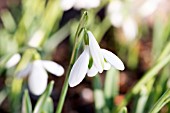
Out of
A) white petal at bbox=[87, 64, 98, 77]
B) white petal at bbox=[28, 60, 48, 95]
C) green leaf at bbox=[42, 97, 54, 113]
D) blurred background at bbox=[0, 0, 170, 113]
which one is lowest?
blurred background at bbox=[0, 0, 170, 113]

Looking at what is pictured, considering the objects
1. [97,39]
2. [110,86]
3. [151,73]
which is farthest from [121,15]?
[151,73]

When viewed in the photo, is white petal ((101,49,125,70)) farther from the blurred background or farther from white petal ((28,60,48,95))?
the blurred background

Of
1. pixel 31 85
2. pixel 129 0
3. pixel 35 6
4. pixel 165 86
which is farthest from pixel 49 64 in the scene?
pixel 35 6

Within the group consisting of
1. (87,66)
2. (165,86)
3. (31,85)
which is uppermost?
(87,66)

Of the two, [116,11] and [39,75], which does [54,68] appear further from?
[116,11]

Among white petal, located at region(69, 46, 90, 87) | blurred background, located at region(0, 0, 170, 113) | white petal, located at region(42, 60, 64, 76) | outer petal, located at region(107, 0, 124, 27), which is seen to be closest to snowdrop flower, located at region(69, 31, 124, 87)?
white petal, located at region(69, 46, 90, 87)

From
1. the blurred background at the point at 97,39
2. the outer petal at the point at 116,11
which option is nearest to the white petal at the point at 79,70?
the blurred background at the point at 97,39

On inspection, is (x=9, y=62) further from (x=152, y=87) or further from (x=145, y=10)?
(x=145, y=10)
